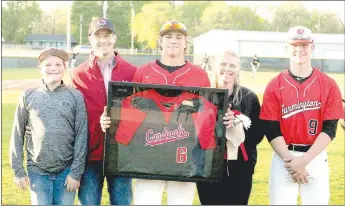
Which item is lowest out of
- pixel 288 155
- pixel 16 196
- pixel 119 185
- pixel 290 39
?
pixel 16 196

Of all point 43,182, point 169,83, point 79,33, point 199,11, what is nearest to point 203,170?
point 169,83

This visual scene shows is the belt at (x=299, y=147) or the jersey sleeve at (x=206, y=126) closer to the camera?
the jersey sleeve at (x=206, y=126)

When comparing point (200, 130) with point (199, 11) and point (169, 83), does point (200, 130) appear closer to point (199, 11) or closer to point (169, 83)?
point (169, 83)

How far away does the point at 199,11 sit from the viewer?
93.8 m

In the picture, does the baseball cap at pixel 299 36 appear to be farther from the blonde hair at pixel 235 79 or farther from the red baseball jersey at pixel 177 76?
the red baseball jersey at pixel 177 76

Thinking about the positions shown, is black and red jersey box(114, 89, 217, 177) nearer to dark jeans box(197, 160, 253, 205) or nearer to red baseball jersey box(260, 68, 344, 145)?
dark jeans box(197, 160, 253, 205)

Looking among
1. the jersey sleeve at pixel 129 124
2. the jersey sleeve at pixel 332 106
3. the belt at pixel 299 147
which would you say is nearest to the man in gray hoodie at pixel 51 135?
the jersey sleeve at pixel 129 124

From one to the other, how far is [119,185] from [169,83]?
957mm

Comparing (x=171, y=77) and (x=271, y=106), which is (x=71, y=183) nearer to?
(x=171, y=77)

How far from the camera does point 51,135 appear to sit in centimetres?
375

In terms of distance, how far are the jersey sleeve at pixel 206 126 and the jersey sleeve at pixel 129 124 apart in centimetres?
37

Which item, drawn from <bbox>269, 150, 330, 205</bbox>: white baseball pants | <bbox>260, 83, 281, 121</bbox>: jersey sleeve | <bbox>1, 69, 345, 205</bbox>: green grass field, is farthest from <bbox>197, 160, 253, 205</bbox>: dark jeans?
<bbox>1, 69, 345, 205</bbox>: green grass field

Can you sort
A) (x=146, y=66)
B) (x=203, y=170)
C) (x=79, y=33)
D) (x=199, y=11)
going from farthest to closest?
(x=199, y=11), (x=79, y=33), (x=146, y=66), (x=203, y=170)

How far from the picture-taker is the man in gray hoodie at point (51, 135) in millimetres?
3758
